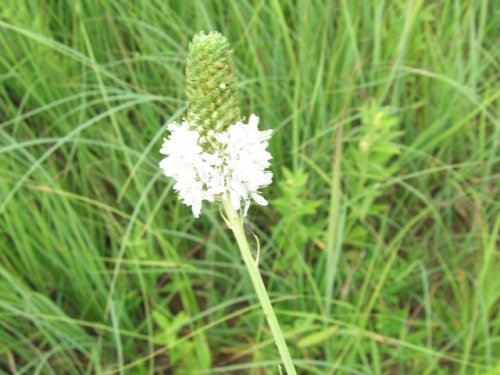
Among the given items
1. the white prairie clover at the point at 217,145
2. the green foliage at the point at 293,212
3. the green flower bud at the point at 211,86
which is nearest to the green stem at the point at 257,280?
the white prairie clover at the point at 217,145

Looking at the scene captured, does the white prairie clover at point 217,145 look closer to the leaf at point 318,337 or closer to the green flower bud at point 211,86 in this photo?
the green flower bud at point 211,86

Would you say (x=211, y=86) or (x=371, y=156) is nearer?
(x=211, y=86)

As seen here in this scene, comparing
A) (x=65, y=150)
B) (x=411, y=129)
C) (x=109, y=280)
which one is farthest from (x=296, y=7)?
(x=109, y=280)

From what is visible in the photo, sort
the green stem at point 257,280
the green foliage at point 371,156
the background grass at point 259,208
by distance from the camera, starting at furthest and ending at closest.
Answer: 1. the background grass at point 259,208
2. the green foliage at point 371,156
3. the green stem at point 257,280

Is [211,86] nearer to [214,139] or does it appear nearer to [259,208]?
[214,139]

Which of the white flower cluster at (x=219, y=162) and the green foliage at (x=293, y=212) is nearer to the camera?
the white flower cluster at (x=219, y=162)

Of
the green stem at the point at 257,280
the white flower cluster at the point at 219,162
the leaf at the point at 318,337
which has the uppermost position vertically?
the white flower cluster at the point at 219,162

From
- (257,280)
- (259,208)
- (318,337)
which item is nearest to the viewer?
(257,280)

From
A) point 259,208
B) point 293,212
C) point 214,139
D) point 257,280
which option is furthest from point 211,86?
point 259,208
